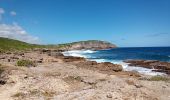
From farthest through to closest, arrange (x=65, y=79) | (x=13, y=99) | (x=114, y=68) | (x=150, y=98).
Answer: (x=114, y=68), (x=65, y=79), (x=13, y=99), (x=150, y=98)

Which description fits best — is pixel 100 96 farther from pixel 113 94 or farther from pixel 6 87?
pixel 6 87

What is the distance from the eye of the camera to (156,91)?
57.2 ft

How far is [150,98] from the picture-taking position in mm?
15422

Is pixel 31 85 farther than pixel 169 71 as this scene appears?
No

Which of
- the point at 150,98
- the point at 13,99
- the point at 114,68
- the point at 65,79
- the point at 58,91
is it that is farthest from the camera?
the point at 114,68

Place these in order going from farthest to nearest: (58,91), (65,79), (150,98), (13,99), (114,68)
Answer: (114,68), (65,79), (58,91), (13,99), (150,98)

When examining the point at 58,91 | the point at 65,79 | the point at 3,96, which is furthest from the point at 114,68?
the point at 3,96

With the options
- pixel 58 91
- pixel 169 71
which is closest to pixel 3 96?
pixel 58 91

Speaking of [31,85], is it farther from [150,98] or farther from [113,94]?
[150,98]

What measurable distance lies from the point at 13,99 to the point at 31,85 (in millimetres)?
2904

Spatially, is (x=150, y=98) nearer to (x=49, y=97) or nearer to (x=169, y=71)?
(x=49, y=97)

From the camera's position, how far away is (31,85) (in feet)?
63.7

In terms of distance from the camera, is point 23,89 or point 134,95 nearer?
point 134,95

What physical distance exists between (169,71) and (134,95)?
93.9ft
